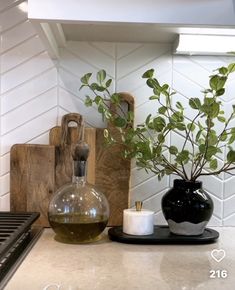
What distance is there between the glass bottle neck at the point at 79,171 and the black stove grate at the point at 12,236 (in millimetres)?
146

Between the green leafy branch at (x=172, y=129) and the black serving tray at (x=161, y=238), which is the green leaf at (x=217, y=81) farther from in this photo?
the black serving tray at (x=161, y=238)

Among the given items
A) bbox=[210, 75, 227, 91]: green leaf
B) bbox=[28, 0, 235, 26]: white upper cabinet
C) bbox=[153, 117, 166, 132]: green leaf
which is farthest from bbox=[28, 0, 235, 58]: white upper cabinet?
bbox=[153, 117, 166, 132]: green leaf

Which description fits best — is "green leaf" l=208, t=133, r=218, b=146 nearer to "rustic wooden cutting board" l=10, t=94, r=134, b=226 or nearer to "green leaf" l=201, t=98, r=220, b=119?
"green leaf" l=201, t=98, r=220, b=119

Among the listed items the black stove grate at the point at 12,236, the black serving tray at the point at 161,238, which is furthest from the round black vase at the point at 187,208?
the black stove grate at the point at 12,236

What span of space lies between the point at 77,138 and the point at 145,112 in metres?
0.22

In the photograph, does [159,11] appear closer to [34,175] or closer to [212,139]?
[212,139]

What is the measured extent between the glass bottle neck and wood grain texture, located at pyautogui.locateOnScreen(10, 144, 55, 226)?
0.52 ft

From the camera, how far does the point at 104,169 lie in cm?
119

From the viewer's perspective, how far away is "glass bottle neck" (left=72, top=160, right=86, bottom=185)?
3.36 feet

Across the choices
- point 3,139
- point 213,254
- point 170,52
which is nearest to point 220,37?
point 170,52

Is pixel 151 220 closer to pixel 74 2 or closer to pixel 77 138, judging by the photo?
pixel 77 138

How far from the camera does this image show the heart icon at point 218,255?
89 cm

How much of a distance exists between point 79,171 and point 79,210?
0.10 m

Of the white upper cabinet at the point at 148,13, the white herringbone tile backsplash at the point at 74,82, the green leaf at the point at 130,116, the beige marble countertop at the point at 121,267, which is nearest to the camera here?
the beige marble countertop at the point at 121,267
